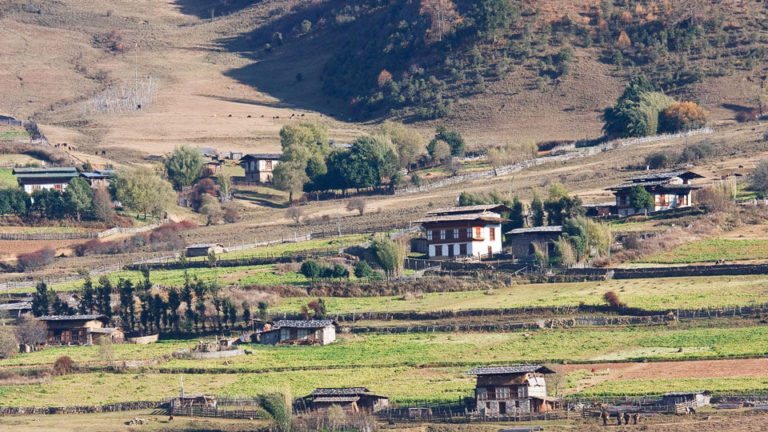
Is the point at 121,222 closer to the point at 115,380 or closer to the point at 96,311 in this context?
the point at 96,311

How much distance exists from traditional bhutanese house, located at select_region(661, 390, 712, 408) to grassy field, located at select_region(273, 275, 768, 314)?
835 inches

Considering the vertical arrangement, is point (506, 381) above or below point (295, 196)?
below

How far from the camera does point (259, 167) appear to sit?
17100cm

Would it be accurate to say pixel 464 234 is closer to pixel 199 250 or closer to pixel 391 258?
pixel 391 258

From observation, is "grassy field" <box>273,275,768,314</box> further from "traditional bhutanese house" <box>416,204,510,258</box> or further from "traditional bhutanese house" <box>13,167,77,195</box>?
"traditional bhutanese house" <box>13,167,77,195</box>

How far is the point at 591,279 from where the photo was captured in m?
109

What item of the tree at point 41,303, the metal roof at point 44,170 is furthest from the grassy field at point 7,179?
the tree at point 41,303

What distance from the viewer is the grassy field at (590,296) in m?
98.2

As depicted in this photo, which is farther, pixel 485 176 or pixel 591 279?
pixel 485 176

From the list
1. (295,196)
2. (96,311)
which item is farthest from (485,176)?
(96,311)

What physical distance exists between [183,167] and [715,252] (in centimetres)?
7217

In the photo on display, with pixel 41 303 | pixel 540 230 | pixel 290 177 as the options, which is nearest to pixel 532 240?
pixel 540 230

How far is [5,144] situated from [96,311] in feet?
228

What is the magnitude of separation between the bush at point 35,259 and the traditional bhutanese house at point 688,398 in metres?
72.4
